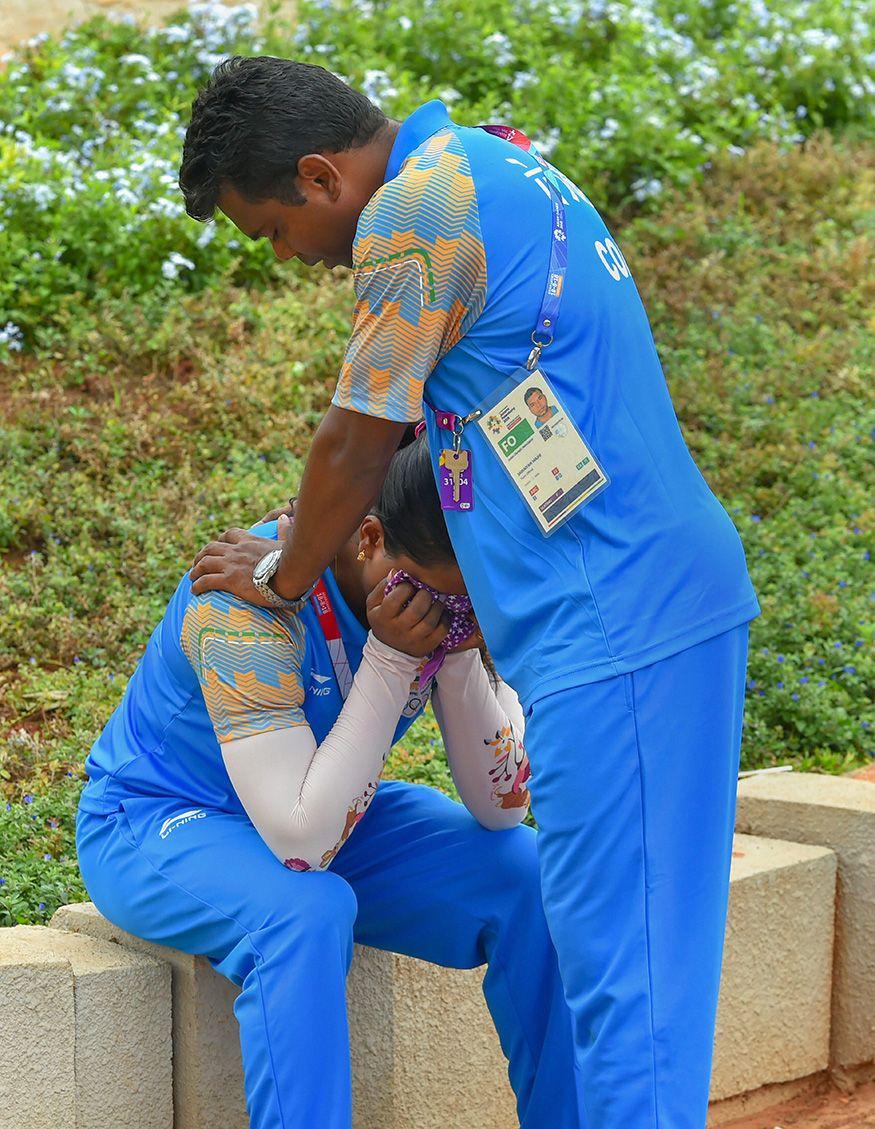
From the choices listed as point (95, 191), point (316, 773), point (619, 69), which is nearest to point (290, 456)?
point (95, 191)

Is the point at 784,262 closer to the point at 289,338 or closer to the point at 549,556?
the point at 289,338

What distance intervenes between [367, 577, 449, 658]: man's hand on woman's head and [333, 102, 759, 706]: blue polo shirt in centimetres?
24

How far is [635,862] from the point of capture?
7.06 ft

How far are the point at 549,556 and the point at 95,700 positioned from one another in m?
2.27

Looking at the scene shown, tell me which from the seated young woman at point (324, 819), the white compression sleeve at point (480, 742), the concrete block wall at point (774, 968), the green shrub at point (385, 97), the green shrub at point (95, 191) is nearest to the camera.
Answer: the seated young woman at point (324, 819)

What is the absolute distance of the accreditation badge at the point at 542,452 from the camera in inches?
83.4

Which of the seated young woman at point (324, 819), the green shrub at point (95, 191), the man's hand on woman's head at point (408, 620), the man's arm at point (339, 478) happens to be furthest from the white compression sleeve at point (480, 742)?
the green shrub at point (95, 191)

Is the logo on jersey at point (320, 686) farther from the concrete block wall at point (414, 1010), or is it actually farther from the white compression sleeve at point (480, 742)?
the concrete block wall at point (414, 1010)

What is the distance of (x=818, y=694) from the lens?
15.1ft

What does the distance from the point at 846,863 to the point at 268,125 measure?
7.60ft

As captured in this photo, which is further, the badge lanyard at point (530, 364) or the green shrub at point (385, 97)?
the green shrub at point (385, 97)

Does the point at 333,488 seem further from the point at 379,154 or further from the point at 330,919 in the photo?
the point at 330,919

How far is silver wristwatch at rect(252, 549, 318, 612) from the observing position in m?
2.39

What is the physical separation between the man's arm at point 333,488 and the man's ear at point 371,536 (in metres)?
0.19
